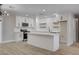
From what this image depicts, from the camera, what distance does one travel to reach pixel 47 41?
92.4 inches

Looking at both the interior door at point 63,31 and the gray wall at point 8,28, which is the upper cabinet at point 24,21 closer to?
the gray wall at point 8,28

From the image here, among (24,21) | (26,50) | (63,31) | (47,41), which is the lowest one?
(26,50)

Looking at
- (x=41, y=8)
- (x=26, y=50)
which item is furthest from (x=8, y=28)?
(x=41, y=8)

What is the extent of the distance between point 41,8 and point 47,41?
828 millimetres

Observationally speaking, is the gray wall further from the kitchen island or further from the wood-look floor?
the kitchen island

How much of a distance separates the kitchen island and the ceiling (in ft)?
1.74

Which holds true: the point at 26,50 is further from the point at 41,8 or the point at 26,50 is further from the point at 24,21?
the point at 41,8

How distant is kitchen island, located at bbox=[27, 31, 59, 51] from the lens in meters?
2.26

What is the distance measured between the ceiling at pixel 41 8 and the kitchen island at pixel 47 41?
53cm

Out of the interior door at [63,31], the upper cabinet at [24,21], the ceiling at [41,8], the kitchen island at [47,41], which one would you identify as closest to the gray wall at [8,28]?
the upper cabinet at [24,21]

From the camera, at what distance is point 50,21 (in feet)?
7.13

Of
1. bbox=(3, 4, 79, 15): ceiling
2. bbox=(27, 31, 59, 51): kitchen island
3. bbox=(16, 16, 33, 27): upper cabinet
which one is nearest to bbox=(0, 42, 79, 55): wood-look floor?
bbox=(27, 31, 59, 51): kitchen island

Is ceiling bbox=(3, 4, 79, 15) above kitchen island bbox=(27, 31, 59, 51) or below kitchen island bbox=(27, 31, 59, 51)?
above
